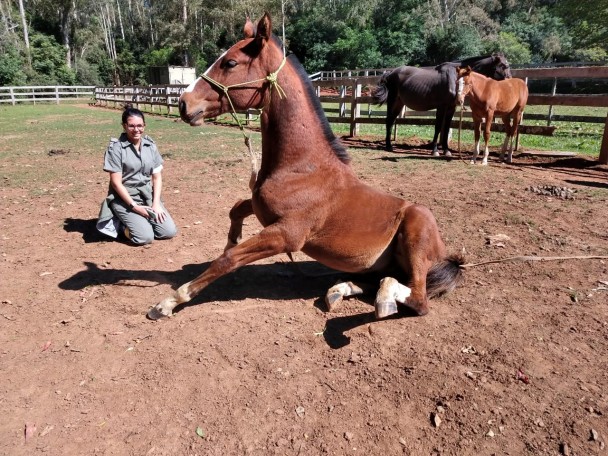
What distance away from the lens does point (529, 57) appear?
4934 cm

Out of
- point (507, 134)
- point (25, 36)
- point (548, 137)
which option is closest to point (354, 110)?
point (507, 134)

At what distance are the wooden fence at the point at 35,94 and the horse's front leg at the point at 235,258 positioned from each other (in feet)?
129

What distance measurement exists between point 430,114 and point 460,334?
13.3m

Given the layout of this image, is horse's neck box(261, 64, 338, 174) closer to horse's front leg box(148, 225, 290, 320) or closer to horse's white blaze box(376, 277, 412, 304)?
horse's front leg box(148, 225, 290, 320)

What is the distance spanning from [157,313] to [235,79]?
202 cm

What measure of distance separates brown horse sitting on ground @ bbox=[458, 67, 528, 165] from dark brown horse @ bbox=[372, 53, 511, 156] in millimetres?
1252

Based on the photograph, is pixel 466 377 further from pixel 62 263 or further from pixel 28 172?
pixel 28 172

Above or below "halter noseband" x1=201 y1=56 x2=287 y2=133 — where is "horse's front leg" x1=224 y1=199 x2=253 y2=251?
below

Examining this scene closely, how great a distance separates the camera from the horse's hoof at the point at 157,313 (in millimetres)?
3631

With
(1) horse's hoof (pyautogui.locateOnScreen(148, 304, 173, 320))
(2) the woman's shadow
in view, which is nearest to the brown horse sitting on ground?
(2) the woman's shadow

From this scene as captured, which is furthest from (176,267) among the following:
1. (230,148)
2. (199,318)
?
(230,148)

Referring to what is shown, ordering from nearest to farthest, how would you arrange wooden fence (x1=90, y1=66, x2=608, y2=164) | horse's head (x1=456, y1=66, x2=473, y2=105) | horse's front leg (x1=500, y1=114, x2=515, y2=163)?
horse's head (x1=456, y1=66, x2=473, y2=105), wooden fence (x1=90, y1=66, x2=608, y2=164), horse's front leg (x1=500, y1=114, x2=515, y2=163)

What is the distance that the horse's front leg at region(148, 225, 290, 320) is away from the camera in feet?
11.4

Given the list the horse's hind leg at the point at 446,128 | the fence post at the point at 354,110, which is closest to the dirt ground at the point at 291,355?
the horse's hind leg at the point at 446,128
